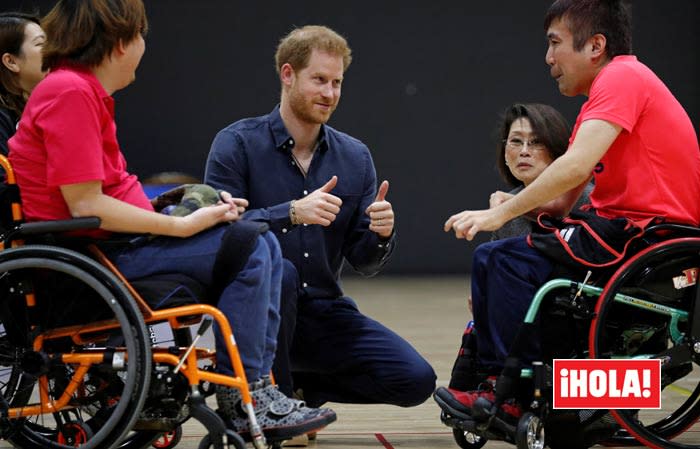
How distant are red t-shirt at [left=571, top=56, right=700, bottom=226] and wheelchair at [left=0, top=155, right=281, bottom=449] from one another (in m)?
1.01

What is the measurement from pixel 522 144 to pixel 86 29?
58.5 inches

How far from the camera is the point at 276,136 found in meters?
2.91

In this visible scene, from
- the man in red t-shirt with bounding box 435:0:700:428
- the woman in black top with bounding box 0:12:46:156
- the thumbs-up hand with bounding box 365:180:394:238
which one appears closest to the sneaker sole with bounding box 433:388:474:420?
the man in red t-shirt with bounding box 435:0:700:428

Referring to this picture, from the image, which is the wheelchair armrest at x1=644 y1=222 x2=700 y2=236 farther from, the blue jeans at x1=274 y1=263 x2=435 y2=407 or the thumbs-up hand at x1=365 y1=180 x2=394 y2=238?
the blue jeans at x1=274 y1=263 x2=435 y2=407

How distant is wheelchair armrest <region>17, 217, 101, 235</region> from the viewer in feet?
6.41

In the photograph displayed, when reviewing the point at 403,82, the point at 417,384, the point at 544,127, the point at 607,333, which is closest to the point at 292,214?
the point at 417,384

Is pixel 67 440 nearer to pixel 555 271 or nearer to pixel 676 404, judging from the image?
pixel 555 271

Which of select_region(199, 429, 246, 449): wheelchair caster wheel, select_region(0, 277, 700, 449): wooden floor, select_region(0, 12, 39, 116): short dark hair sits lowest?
select_region(0, 277, 700, 449): wooden floor

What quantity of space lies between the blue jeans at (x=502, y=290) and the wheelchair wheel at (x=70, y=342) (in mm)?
853

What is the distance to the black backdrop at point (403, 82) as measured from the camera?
7.82 metres

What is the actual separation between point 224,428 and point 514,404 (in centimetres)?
72

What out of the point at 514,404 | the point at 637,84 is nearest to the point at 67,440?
the point at 514,404

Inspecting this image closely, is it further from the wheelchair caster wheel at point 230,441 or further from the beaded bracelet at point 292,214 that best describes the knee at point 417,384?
the wheelchair caster wheel at point 230,441

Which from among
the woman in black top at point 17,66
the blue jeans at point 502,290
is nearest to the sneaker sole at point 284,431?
the blue jeans at point 502,290
